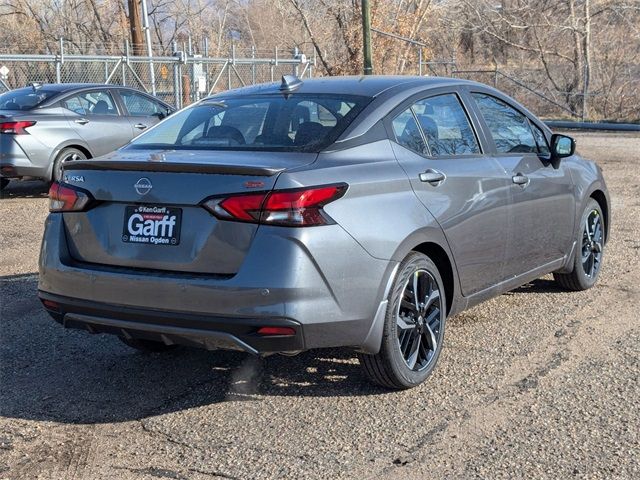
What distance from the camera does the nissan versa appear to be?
409 cm

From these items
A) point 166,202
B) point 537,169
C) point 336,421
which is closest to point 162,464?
point 336,421

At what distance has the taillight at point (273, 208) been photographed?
13.3ft

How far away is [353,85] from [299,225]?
1.53 m

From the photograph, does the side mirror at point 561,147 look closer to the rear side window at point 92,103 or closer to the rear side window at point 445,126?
the rear side window at point 445,126

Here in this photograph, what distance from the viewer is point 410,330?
4.75 metres

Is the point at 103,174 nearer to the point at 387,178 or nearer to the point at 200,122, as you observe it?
the point at 200,122

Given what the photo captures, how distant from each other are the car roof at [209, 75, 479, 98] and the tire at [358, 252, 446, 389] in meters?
1.10

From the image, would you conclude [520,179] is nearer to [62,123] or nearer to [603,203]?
[603,203]

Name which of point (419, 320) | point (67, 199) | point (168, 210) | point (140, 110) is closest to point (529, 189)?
point (419, 320)

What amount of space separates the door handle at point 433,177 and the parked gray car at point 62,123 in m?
8.14

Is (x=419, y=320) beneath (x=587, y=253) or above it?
above

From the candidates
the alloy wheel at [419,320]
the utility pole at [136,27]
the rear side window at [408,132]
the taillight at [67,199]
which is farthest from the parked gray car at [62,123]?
the utility pole at [136,27]

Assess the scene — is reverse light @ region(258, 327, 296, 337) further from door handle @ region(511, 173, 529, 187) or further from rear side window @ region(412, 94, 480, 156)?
Answer: door handle @ region(511, 173, 529, 187)

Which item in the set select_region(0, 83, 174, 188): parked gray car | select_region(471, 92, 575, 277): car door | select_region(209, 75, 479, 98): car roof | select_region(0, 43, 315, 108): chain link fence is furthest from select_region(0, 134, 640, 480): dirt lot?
select_region(0, 43, 315, 108): chain link fence
